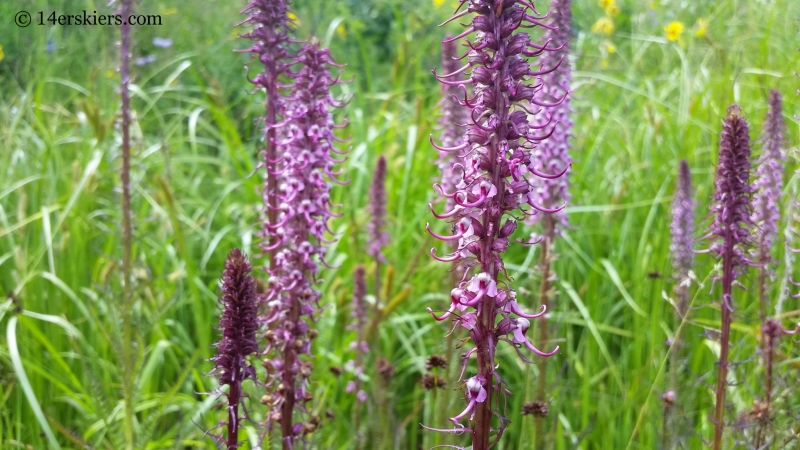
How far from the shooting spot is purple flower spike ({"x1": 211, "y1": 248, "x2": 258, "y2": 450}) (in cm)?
188

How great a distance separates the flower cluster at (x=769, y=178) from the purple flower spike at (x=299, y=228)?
1866 millimetres

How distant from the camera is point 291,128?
254 cm

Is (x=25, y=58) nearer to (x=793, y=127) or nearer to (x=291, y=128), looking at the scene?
(x=291, y=128)

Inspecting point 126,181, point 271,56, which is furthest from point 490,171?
point 126,181

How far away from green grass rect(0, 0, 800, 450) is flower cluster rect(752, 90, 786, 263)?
39 centimetres

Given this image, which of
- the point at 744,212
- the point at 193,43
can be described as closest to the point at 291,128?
the point at 744,212

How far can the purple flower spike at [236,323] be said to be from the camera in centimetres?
188

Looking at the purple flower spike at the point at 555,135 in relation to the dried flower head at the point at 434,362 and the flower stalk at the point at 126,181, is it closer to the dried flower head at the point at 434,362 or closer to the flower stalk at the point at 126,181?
the dried flower head at the point at 434,362

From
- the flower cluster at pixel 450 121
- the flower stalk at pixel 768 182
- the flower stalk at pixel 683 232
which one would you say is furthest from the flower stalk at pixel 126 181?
the flower stalk at pixel 768 182

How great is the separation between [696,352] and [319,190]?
97.2 inches

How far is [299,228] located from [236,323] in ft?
2.27

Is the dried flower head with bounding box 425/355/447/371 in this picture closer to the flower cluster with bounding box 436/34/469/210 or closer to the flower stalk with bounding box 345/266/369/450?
the flower stalk with bounding box 345/266/369/450

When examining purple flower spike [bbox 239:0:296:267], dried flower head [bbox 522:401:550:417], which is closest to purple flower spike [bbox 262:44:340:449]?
purple flower spike [bbox 239:0:296:267]

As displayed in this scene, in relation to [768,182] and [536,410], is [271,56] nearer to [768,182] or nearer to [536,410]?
[536,410]
